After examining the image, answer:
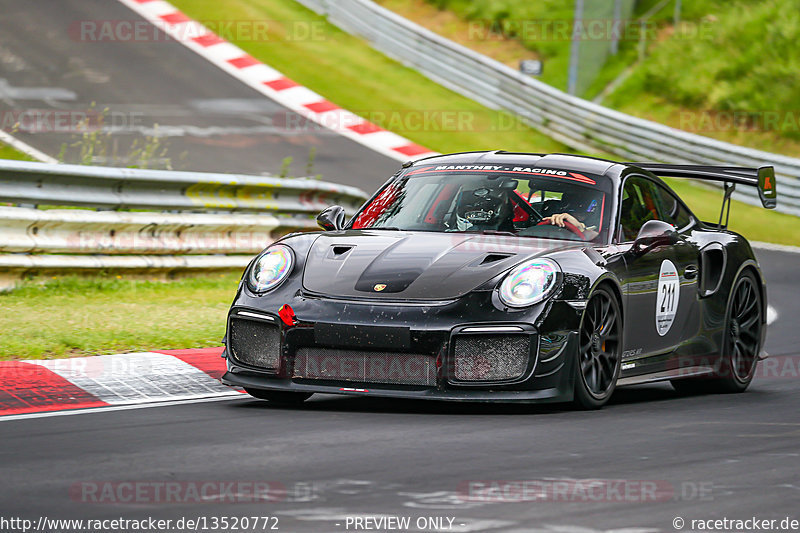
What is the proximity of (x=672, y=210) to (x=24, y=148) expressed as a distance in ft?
32.4

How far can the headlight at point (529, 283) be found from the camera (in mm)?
6203

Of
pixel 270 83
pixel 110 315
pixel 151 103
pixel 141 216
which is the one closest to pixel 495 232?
pixel 110 315

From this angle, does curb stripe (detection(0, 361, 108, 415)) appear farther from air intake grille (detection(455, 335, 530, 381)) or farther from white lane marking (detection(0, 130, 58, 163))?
white lane marking (detection(0, 130, 58, 163))

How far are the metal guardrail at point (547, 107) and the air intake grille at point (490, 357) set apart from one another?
13548 millimetres

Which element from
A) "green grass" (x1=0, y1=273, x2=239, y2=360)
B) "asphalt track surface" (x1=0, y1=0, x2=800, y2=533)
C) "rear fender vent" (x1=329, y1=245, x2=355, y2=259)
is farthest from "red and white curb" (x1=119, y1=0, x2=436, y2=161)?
"rear fender vent" (x1=329, y1=245, x2=355, y2=259)

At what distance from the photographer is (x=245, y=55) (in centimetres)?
2277

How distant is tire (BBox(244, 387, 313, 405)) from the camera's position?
21.9 ft

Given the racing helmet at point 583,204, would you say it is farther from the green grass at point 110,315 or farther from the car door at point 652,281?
the green grass at point 110,315

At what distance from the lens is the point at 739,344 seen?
8211 millimetres

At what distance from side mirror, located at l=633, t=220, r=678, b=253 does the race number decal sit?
0.54 feet

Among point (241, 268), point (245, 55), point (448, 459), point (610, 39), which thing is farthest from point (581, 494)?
point (610, 39)

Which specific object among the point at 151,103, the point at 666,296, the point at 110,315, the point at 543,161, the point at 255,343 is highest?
the point at 151,103

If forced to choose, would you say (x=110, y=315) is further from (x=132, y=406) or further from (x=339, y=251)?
(x=339, y=251)

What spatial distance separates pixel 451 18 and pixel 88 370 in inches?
829
